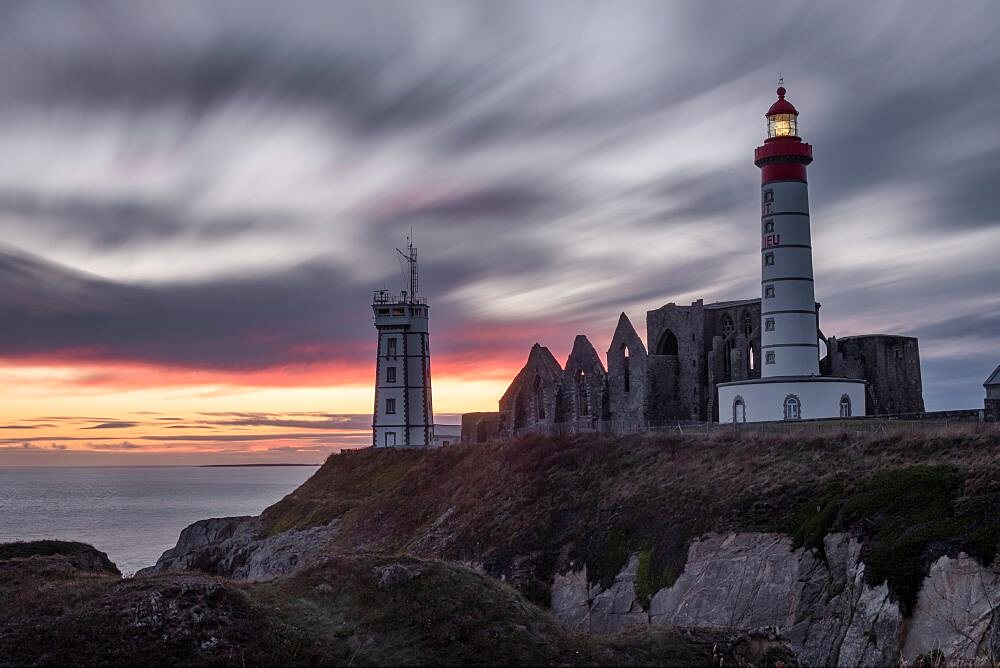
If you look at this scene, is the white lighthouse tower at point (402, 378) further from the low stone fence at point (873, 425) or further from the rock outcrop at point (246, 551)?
the low stone fence at point (873, 425)

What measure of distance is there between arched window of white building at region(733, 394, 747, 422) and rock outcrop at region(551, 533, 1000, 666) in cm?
1947

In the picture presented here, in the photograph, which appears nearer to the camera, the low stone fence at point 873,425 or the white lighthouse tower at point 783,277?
the low stone fence at point 873,425

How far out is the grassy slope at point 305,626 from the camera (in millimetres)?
19484

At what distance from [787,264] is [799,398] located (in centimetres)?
865

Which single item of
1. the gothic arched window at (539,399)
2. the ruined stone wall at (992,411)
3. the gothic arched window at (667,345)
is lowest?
the ruined stone wall at (992,411)

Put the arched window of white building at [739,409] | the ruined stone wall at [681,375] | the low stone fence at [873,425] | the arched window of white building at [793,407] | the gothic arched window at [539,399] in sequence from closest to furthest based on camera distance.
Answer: the low stone fence at [873,425]
the arched window of white building at [793,407]
the arched window of white building at [739,409]
the ruined stone wall at [681,375]
the gothic arched window at [539,399]

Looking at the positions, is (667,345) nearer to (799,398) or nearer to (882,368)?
(882,368)

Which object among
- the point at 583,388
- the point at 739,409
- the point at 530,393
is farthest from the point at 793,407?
the point at 530,393

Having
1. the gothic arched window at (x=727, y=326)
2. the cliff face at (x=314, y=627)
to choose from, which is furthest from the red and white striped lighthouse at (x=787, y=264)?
the cliff face at (x=314, y=627)

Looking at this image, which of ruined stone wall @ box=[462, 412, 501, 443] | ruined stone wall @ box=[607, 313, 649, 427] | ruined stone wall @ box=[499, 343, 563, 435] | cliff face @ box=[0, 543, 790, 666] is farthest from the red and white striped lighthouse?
cliff face @ box=[0, 543, 790, 666]

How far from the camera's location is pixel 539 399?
74062 mm

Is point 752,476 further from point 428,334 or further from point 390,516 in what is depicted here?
point 428,334

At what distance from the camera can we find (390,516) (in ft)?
181

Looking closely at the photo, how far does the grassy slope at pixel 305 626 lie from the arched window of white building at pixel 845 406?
31613mm
